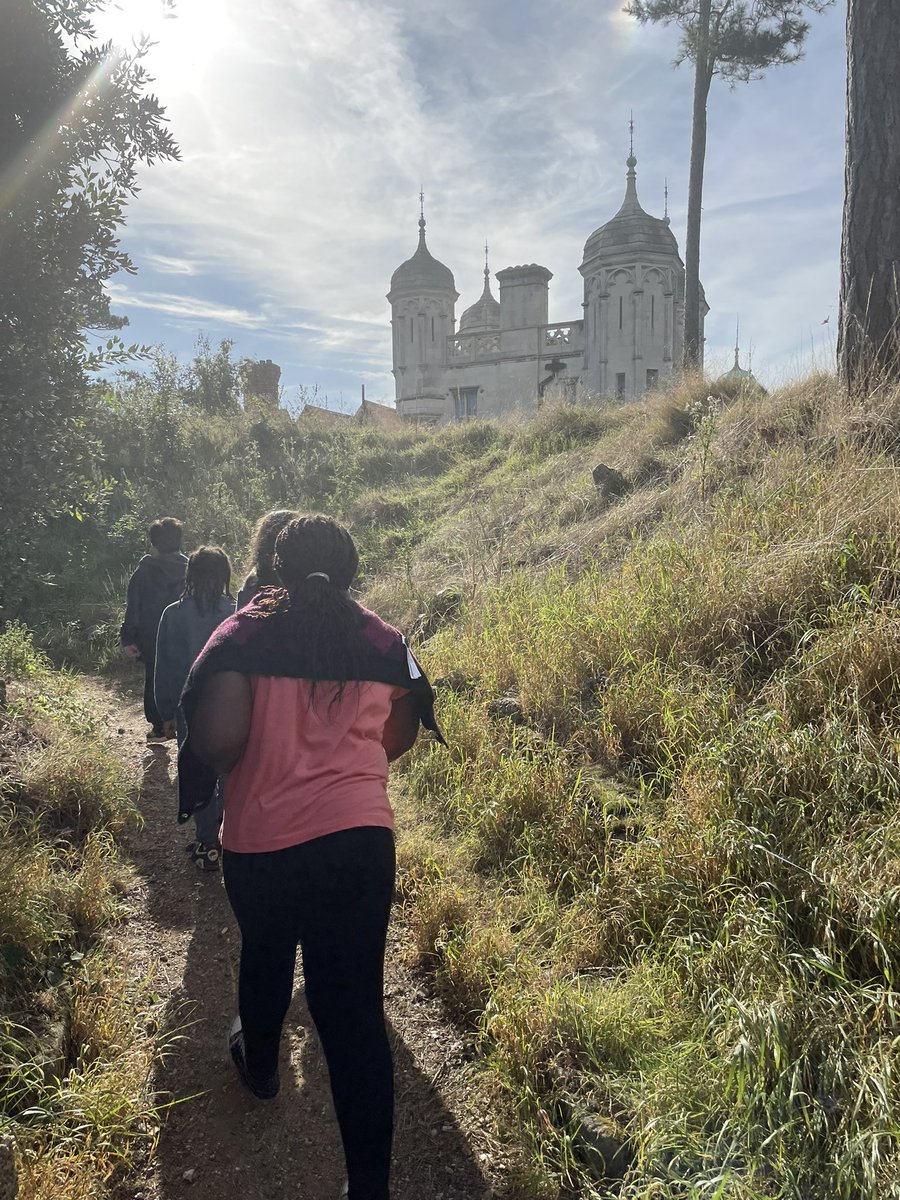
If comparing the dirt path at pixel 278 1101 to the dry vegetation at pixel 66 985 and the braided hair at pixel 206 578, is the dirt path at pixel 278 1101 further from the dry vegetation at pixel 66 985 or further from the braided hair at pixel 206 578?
the braided hair at pixel 206 578

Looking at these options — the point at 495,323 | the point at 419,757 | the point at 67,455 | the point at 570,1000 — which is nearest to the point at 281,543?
the point at 570,1000

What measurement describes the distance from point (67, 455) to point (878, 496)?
476 cm

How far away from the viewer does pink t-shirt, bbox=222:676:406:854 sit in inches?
84.7

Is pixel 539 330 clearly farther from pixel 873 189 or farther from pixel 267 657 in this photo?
pixel 267 657

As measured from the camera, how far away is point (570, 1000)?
2.70 metres

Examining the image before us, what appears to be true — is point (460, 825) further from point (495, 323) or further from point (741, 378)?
point (495, 323)

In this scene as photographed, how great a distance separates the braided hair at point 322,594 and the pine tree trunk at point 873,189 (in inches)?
211

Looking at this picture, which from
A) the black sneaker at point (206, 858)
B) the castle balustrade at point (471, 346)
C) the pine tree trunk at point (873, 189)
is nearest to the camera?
the black sneaker at point (206, 858)

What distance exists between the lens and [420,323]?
36.1 metres

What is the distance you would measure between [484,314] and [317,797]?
41.2m

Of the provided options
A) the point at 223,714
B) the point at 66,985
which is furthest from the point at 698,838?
the point at 66,985

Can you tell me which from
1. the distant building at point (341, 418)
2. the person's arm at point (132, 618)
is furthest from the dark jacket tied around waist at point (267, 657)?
the distant building at point (341, 418)

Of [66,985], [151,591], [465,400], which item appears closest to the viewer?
[66,985]

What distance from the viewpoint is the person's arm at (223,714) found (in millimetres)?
2172
